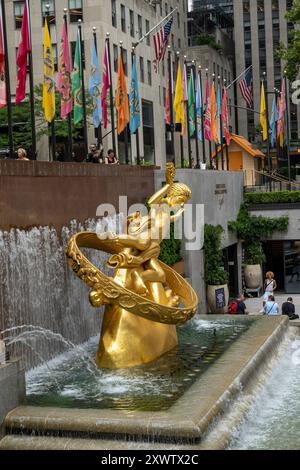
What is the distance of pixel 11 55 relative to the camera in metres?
46.9

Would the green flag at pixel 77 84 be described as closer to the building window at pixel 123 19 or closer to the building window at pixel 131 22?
the building window at pixel 123 19

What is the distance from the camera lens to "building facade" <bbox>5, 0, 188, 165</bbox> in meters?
45.8

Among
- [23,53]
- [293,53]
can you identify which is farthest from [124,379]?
A: [293,53]

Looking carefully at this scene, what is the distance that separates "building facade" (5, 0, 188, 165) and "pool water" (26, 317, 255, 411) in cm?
2719

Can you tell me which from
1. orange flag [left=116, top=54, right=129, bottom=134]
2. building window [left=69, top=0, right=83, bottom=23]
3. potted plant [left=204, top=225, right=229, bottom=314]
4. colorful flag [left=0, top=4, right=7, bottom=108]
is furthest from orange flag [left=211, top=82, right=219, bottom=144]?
building window [left=69, top=0, right=83, bottom=23]

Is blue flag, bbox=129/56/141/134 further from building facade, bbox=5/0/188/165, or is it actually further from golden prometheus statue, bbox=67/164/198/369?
building facade, bbox=5/0/188/165

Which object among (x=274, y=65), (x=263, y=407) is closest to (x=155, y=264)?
(x=263, y=407)

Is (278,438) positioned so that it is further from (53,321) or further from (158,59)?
(158,59)

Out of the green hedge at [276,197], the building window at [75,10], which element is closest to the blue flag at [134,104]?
the green hedge at [276,197]

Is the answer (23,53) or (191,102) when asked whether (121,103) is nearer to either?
(23,53)

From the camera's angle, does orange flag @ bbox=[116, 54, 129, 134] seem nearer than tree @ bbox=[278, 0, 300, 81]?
Yes

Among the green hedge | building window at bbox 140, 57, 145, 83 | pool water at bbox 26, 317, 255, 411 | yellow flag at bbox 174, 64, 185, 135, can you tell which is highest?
building window at bbox 140, 57, 145, 83

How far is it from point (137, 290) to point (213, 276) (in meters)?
11.2

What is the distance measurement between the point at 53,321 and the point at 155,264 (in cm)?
236
